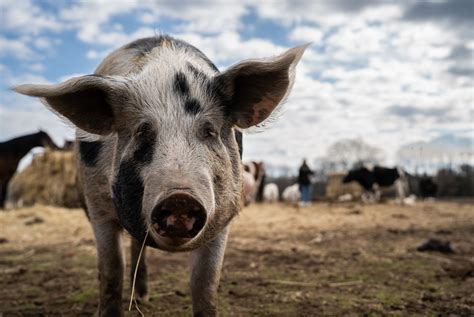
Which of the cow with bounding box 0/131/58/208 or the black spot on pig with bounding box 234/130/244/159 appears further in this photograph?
the cow with bounding box 0/131/58/208

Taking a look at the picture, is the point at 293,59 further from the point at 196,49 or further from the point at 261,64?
the point at 196,49

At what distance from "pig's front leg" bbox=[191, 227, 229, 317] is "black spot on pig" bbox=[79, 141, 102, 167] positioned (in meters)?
0.98

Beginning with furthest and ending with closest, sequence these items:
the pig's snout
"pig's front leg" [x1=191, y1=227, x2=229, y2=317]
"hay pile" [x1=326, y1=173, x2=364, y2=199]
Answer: "hay pile" [x1=326, y1=173, x2=364, y2=199], "pig's front leg" [x1=191, y1=227, x2=229, y2=317], the pig's snout

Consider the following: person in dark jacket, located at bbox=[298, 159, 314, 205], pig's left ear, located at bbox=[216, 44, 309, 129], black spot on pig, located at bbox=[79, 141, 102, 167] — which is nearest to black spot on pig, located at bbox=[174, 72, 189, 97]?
pig's left ear, located at bbox=[216, 44, 309, 129]

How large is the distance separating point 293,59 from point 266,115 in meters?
0.47

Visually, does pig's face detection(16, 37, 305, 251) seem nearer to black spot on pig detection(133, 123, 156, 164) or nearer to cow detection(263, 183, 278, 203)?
black spot on pig detection(133, 123, 156, 164)

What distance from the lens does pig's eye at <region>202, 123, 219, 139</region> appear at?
2.74 meters

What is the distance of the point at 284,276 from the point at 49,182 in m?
14.5

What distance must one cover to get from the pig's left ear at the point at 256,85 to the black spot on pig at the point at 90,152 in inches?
39.0

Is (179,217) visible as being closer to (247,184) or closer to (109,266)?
(109,266)

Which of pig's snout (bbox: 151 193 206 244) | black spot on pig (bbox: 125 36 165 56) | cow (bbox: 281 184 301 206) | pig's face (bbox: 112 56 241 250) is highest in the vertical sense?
black spot on pig (bbox: 125 36 165 56)

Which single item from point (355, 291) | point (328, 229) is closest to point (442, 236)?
point (328, 229)

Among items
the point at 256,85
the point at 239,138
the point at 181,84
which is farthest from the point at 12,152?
the point at 256,85

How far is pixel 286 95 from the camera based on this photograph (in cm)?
311
